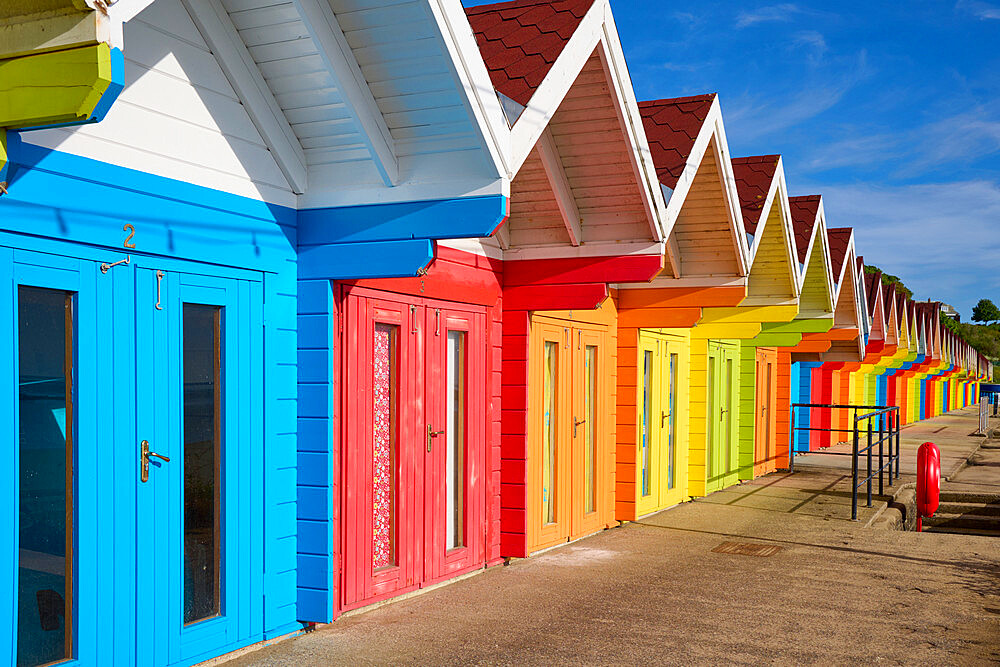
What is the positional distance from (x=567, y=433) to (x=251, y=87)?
5030 mm

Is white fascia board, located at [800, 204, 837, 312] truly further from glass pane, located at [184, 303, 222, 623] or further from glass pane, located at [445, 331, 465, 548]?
glass pane, located at [184, 303, 222, 623]

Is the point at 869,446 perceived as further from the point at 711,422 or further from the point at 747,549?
the point at 747,549

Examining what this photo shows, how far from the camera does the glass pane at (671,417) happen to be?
1226cm

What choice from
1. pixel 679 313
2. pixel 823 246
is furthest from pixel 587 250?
pixel 823 246

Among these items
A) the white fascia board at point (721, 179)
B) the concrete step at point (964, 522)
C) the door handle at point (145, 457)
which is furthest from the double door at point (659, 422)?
the door handle at point (145, 457)

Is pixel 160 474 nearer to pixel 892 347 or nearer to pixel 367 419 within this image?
pixel 367 419

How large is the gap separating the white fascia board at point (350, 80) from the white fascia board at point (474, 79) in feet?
2.01

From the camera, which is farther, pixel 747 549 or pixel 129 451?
pixel 747 549

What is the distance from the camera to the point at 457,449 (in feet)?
25.1

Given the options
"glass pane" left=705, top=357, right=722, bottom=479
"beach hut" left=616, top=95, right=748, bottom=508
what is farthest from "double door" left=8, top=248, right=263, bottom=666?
"glass pane" left=705, top=357, right=722, bottom=479

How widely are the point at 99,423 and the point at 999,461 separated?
75.9 feet

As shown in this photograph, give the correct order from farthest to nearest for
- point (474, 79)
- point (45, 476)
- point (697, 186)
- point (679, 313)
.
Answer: point (679, 313) < point (697, 186) < point (474, 79) < point (45, 476)

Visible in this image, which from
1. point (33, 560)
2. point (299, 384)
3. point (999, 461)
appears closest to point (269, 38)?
point (299, 384)

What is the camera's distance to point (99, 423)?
170 inches
